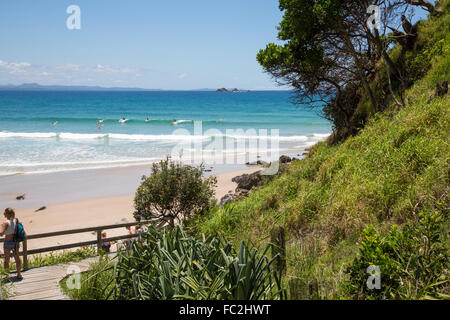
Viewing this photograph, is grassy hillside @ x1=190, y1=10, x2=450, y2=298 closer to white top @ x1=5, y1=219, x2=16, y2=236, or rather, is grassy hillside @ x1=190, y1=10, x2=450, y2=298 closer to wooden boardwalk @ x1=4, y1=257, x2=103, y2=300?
wooden boardwalk @ x1=4, y1=257, x2=103, y2=300

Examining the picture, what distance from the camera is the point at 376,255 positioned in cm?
352

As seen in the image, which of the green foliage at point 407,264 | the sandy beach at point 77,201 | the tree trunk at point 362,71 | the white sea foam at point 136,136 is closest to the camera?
the green foliage at point 407,264

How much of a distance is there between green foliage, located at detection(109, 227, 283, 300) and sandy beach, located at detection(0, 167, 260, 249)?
33.3 feet

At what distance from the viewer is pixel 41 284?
719 centimetres

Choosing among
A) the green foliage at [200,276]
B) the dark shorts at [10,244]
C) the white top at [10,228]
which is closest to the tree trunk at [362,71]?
the green foliage at [200,276]

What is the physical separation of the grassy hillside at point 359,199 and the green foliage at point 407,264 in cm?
4

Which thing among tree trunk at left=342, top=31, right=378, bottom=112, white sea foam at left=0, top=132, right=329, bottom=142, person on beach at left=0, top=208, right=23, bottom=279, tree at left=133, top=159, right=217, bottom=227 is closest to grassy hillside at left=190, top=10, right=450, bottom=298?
tree at left=133, top=159, right=217, bottom=227

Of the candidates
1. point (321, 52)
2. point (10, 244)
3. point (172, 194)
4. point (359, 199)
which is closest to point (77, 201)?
point (172, 194)

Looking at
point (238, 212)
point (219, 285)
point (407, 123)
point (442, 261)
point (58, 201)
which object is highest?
point (407, 123)

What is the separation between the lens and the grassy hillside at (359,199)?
14.5 ft

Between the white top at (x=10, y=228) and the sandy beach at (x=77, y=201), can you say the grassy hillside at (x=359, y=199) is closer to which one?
the white top at (x=10, y=228)

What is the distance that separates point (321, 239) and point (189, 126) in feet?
169
